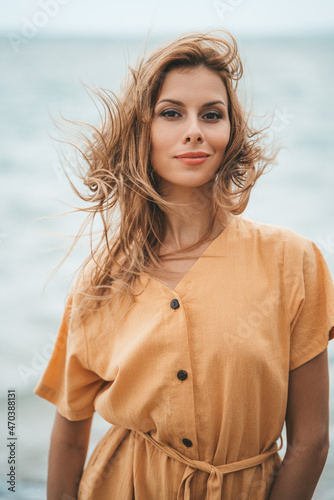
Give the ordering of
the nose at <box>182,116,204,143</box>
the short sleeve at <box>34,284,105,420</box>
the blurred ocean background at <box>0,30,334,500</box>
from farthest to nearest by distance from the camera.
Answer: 1. the blurred ocean background at <box>0,30,334,500</box>
2. the short sleeve at <box>34,284,105,420</box>
3. the nose at <box>182,116,204,143</box>

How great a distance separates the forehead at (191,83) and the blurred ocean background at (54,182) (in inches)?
7.2

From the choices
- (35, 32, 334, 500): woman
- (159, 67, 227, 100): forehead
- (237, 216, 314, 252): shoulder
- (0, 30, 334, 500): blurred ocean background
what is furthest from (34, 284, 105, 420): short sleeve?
(159, 67, 227, 100): forehead

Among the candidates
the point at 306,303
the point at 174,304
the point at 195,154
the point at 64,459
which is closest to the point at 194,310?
the point at 174,304

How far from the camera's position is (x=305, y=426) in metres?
1.26

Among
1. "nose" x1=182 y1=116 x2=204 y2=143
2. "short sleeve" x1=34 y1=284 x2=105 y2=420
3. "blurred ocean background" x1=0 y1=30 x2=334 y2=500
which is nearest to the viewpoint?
"nose" x1=182 y1=116 x2=204 y2=143

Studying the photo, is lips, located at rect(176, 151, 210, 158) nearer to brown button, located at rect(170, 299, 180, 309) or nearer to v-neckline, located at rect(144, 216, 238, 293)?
v-neckline, located at rect(144, 216, 238, 293)

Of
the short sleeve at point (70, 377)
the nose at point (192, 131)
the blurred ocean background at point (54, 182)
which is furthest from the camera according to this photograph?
the blurred ocean background at point (54, 182)

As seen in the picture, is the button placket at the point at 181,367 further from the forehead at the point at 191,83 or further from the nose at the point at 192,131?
the forehead at the point at 191,83

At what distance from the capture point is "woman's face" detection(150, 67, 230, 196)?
123cm

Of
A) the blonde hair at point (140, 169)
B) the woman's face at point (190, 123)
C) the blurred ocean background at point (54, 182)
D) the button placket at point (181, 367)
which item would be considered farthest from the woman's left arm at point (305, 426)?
the blurred ocean background at point (54, 182)

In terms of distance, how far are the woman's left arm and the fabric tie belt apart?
0.07 m

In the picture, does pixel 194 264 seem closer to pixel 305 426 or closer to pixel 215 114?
pixel 215 114

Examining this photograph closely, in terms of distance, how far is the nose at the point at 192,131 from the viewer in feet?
3.95

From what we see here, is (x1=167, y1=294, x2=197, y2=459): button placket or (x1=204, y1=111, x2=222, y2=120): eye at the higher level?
(x1=204, y1=111, x2=222, y2=120): eye
